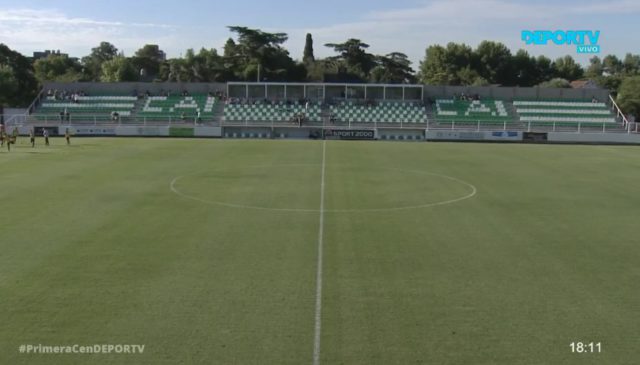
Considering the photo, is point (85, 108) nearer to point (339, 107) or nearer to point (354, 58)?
point (339, 107)

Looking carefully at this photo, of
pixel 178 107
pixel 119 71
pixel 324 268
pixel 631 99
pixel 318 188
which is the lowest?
pixel 324 268

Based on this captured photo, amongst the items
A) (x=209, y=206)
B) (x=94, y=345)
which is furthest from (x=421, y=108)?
(x=94, y=345)

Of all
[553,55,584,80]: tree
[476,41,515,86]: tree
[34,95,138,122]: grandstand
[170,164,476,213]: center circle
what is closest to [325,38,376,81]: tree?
[476,41,515,86]: tree

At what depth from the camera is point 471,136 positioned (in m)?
53.0

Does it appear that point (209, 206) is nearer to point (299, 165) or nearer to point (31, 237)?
point (31, 237)

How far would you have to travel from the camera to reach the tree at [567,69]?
407ft

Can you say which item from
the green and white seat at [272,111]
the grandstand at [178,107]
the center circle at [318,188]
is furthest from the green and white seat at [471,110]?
the center circle at [318,188]

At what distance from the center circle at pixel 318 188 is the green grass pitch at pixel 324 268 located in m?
0.16

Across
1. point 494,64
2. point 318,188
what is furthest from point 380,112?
point 494,64

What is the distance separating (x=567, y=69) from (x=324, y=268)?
412ft

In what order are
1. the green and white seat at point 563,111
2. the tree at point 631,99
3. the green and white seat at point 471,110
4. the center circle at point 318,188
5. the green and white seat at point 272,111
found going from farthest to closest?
1. the tree at point 631,99
2. the green and white seat at point 471,110
3. the green and white seat at point 272,111
4. the green and white seat at point 563,111
5. the center circle at point 318,188

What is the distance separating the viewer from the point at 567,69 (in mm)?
124688

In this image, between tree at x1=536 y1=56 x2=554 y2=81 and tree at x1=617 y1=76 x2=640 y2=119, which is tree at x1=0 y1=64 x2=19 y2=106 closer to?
tree at x1=617 y1=76 x2=640 y2=119

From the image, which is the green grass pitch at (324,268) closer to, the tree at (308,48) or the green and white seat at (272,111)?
the green and white seat at (272,111)
